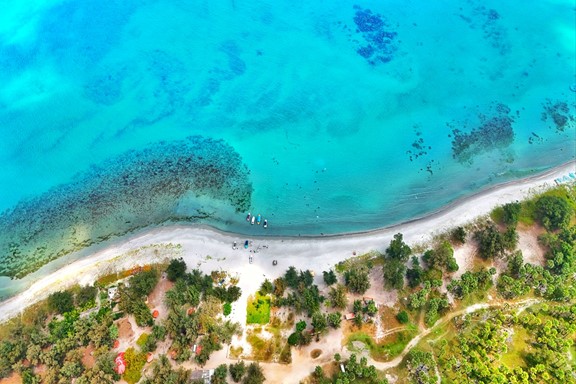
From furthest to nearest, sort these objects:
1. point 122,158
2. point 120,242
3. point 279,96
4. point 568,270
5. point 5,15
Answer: point 5,15
point 279,96
point 122,158
point 120,242
point 568,270

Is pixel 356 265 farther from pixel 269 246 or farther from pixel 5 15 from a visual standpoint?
pixel 5 15

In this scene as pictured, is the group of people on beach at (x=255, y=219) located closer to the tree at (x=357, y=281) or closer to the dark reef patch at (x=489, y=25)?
the tree at (x=357, y=281)

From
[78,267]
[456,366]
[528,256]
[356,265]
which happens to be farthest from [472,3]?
[78,267]

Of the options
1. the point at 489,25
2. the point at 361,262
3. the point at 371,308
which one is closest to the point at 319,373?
the point at 371,308

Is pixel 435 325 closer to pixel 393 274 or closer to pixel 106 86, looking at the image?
pixel 393 274

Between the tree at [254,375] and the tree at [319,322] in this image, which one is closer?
the tree at [254,375]

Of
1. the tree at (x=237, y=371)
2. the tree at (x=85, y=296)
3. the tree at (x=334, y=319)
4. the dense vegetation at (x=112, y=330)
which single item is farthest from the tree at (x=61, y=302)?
the tree at (x=334, y=319)
